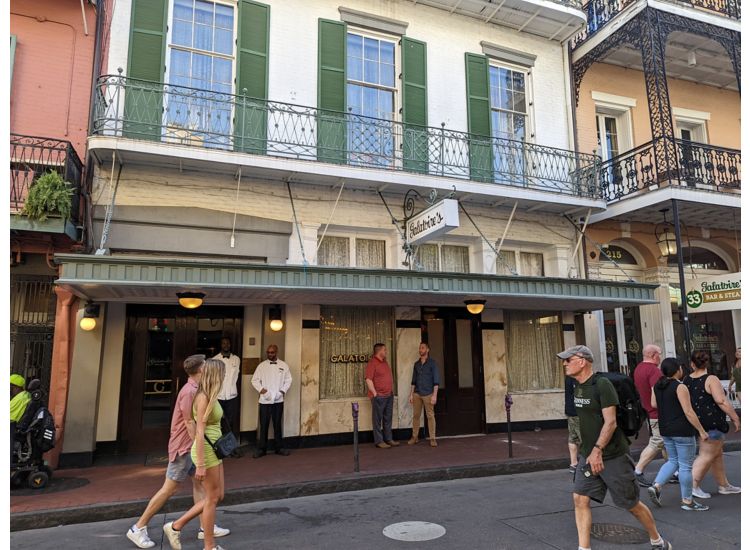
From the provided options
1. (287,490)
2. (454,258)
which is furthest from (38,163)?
(454,258)

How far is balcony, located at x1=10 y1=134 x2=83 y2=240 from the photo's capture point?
7.77 metres

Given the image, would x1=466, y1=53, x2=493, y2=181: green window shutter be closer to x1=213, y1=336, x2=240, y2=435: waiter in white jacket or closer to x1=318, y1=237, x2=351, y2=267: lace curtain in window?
x1=318, y1=237, x2=351, y2=267: lace curtain in window

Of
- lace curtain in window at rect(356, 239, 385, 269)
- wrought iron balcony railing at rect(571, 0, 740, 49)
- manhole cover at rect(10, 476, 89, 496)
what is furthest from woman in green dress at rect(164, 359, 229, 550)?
wrought iron balcony railing at rect(571, 0, 740, 49)

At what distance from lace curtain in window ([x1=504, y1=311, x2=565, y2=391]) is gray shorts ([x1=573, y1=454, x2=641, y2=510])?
22.1ft

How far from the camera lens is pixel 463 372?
35.3 ft

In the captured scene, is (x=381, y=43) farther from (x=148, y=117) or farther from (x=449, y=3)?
(x=148, y=117)

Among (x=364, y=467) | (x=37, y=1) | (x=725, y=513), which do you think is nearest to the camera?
(x=725, y=513)

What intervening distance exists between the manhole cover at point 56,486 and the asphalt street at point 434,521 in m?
1.17

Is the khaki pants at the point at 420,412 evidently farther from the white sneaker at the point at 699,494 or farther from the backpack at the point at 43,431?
the backpack at the point at 43,431

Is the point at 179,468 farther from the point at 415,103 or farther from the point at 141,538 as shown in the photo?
the point at 415,103

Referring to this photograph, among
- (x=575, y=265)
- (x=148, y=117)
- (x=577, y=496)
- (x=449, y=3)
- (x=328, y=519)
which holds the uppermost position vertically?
(x=449, y=3)

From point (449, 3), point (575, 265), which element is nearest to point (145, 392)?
point (575, 265)

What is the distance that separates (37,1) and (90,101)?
74.1 inches

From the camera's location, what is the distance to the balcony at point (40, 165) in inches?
306
